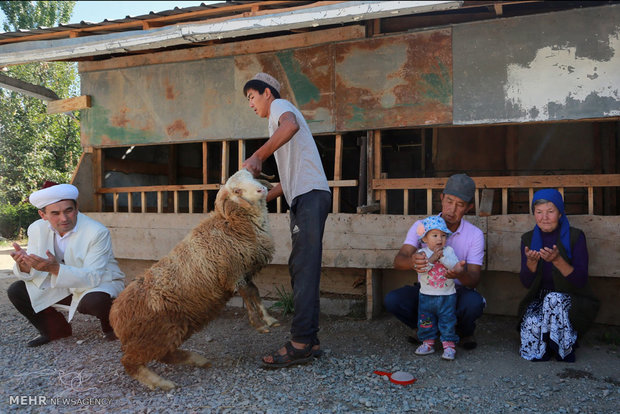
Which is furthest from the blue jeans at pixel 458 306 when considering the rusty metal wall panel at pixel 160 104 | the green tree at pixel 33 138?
the green tree at pixel 33 138

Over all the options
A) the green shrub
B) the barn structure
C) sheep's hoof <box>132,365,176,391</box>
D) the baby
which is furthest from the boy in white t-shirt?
the green shrub

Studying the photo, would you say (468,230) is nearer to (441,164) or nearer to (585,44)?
(585,44)

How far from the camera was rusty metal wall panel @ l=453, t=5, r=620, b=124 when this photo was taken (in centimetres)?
445

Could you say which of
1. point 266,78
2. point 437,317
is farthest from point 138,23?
point 437,317

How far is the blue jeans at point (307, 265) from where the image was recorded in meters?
3.51

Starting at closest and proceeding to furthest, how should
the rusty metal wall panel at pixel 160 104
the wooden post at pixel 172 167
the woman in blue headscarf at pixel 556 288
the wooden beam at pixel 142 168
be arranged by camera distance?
the woman in blue headscarf at pixel 556 288
the rusty metal wall panel at pixel 160 104
the wooden beam at pixel 142 168
the wooden post at pixel 172 167

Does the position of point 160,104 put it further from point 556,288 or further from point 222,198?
point 556,288

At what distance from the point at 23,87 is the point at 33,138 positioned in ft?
42.4

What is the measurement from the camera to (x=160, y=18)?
16.4 ft

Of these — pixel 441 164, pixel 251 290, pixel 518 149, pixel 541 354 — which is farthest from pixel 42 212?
pixel 518 149

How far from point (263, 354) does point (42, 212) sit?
2452mm

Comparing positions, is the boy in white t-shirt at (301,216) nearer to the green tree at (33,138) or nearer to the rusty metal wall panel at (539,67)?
the rusty metal wall panel at (539,67)

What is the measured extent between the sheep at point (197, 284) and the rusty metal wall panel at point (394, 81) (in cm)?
229

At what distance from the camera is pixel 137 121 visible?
6312mm
